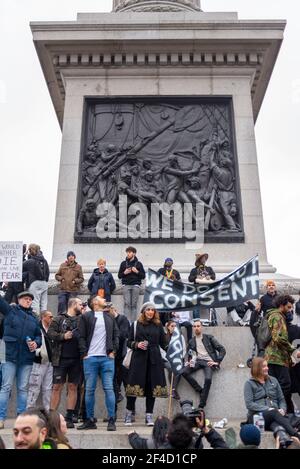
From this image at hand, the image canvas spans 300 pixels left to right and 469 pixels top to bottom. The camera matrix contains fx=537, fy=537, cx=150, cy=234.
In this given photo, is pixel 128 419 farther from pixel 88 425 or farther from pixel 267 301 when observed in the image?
pixel 267 301

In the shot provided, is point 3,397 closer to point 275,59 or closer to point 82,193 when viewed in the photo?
point 82,193

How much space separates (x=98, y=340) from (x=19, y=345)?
3.62 ft

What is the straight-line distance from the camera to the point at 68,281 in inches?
430

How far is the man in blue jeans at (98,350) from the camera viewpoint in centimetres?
715

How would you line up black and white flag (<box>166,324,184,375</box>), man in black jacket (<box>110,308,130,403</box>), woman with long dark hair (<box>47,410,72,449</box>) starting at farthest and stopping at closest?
man in black jacket (<box>110,308,130,403</box>)
black and white flag (<box>166,324,184,375</box>)
woman with long dark hair (<box>47,410,72,449</box>)

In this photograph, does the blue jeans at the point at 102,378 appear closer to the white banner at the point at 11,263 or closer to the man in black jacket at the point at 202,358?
the man in black jacket at the point at 202,358

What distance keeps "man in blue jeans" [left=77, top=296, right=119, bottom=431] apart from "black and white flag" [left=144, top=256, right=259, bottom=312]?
1.14 m

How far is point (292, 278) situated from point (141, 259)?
361 cm

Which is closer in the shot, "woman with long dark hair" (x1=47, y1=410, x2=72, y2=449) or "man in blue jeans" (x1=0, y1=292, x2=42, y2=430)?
"woman with long dark hair" (x1=47, y1=410, x2=72, y2=449)

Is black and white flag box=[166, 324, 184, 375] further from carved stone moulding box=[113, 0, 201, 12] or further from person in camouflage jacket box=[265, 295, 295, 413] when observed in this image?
→ carved stone moulding box=[113, 0, 201, 12]

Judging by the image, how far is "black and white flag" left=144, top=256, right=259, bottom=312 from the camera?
28.1 feet

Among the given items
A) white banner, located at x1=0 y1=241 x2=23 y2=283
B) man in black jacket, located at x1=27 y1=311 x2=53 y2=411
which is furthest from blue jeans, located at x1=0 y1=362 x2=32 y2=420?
white banner, located at x1=0 y1=241 x2=23 y2=283

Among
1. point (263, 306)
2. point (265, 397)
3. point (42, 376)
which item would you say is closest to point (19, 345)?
point (42, 376)
